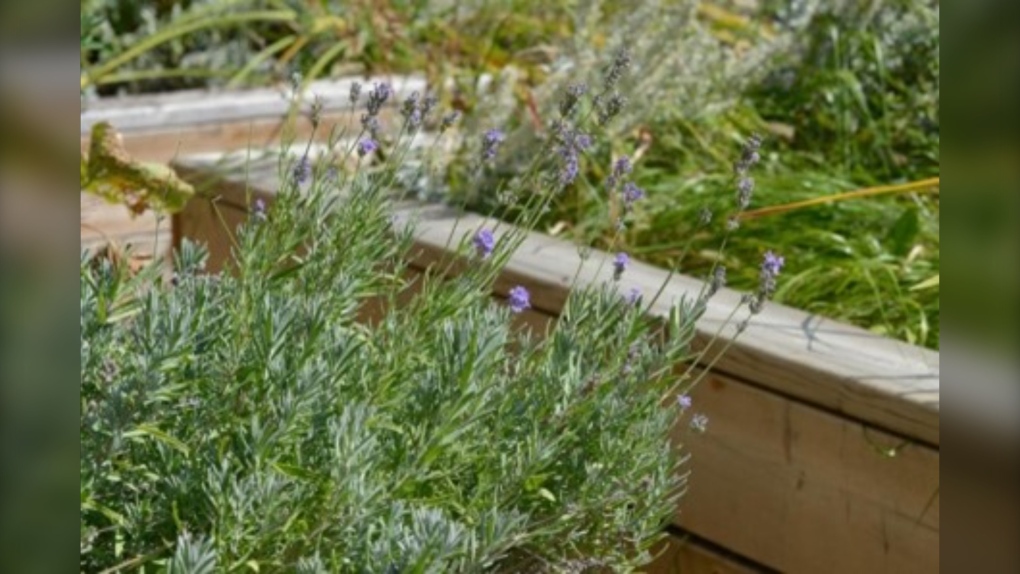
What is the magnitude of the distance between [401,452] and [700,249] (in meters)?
1.53

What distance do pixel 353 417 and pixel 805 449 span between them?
101 cm

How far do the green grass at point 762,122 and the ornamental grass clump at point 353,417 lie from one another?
757mm

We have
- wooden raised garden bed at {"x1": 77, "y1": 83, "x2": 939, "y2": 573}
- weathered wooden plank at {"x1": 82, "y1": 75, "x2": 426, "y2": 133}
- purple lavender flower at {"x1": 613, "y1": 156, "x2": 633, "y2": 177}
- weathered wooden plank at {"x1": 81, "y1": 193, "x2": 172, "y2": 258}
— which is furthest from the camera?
weathered wooden plank at {"x1": 82, "y1": 75, "x2": 426, "y2": 133}

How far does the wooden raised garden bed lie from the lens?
2.55 meters

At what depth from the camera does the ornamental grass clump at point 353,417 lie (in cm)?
183

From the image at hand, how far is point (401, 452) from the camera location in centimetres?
197

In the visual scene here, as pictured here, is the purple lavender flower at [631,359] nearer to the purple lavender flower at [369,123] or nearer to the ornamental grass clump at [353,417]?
the ornamental grass clump at [353,417]

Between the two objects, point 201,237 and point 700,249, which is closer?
point 700,249

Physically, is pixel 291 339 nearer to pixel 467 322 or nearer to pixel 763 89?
pixel 467 322

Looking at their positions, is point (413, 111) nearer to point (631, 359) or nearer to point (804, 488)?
point (631, 359)

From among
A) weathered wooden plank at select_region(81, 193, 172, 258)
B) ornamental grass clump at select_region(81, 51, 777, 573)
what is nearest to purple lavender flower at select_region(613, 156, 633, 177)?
ornamental grass clump at select_region(81, 51, 777, 573)

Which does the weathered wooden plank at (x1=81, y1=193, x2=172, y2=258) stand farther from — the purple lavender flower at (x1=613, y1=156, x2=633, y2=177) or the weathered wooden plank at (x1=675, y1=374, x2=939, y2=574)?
the purple lavender flower at (x1=613, y1=156, x2=633, y2=177)
